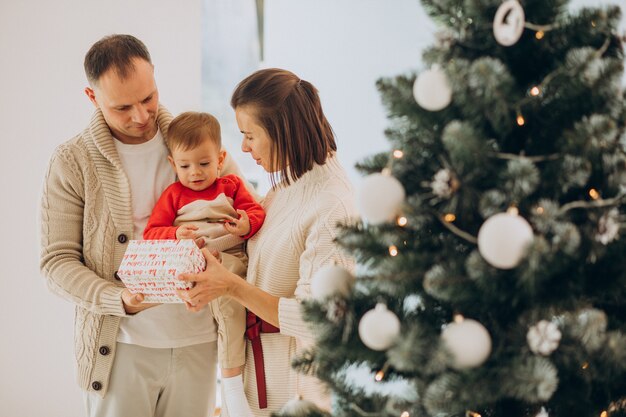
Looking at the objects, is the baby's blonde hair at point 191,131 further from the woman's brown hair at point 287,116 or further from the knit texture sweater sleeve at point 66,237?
the knit texture sweater sleeve at point 66,237

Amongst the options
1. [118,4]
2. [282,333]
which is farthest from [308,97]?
[118,4]

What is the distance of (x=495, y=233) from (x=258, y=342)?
105cm

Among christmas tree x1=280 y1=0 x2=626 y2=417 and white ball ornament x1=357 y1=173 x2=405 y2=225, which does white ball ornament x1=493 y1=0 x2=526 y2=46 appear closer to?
christmas tree x1=280 y1=0 x2=626 y2=417

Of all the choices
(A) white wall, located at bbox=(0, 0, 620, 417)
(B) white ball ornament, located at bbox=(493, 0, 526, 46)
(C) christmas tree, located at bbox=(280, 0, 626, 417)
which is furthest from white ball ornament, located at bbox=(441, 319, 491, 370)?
(A) white wall, located at bbox=(0, 0, 620, 417)

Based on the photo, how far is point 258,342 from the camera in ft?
5.65

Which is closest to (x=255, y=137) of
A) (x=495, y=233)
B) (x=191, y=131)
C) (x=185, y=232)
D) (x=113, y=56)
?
(x=191, y=131)

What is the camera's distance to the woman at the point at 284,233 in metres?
1.54

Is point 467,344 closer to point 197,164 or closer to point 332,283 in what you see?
point 332,283

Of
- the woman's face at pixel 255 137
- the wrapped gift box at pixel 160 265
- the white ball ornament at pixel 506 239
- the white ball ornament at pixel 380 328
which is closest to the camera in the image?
the white ball ornament at pixel 506 239

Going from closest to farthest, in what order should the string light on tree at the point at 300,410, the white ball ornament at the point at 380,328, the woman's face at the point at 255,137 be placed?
the white ball ornament at the point at 380,328 → the string light on tree at the point at 300,410 → the woman's face at the point at 255,137

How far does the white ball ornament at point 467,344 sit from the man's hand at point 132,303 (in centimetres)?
99

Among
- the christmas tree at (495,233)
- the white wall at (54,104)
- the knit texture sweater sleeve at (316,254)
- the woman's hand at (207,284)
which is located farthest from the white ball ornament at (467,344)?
the white wall at (54,104)

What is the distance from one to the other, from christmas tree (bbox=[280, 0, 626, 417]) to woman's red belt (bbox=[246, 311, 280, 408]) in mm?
686

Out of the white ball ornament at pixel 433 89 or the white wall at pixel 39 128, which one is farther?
the white wall at pixel 39 128
